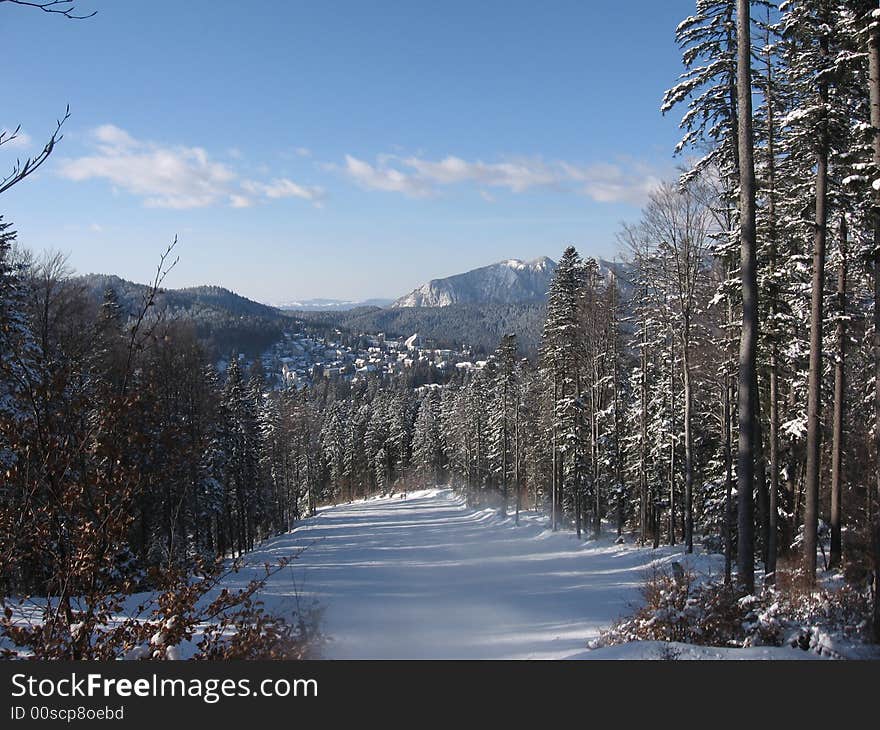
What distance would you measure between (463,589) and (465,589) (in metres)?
0.06

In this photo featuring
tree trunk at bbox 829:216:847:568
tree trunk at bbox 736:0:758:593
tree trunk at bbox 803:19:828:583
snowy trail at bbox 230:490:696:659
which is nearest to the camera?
tree trunk at bbox 736:0:758:593

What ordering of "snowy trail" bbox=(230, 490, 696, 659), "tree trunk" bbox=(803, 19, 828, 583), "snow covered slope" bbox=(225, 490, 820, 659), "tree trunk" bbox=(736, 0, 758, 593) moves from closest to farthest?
"tree trunk" bbox=(736, 0, 758, 593)
"snow covered slope" bbox=(225, 490, 820, 659)
"snowy trail" bbox=(230, 490, 696, 659)
"tree trunk" bbox=(803, 19, 828, 583)

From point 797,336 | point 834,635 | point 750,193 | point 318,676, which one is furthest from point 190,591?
point 797,336

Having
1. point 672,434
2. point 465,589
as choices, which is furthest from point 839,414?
point 465,589

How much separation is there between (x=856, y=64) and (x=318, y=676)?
1355 centimetres

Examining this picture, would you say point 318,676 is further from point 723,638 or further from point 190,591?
point 723,638

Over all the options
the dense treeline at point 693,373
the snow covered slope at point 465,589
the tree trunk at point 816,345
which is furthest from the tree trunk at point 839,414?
the snow covered slope at point 465,589

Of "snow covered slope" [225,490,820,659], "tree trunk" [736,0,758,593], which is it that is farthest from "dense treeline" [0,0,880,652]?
"snow covered slope" [225,490,820,659]

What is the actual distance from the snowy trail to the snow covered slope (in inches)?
1.6

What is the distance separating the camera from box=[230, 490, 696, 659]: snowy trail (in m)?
11.9

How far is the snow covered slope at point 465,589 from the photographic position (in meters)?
11.8

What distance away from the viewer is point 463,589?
18125 millimetres

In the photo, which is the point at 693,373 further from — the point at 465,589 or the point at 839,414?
the point at 465,589

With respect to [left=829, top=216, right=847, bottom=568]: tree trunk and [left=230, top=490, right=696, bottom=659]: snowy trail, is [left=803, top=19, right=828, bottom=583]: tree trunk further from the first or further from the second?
[left=230, top=490, right=696, bottom=659]: snowy trail
